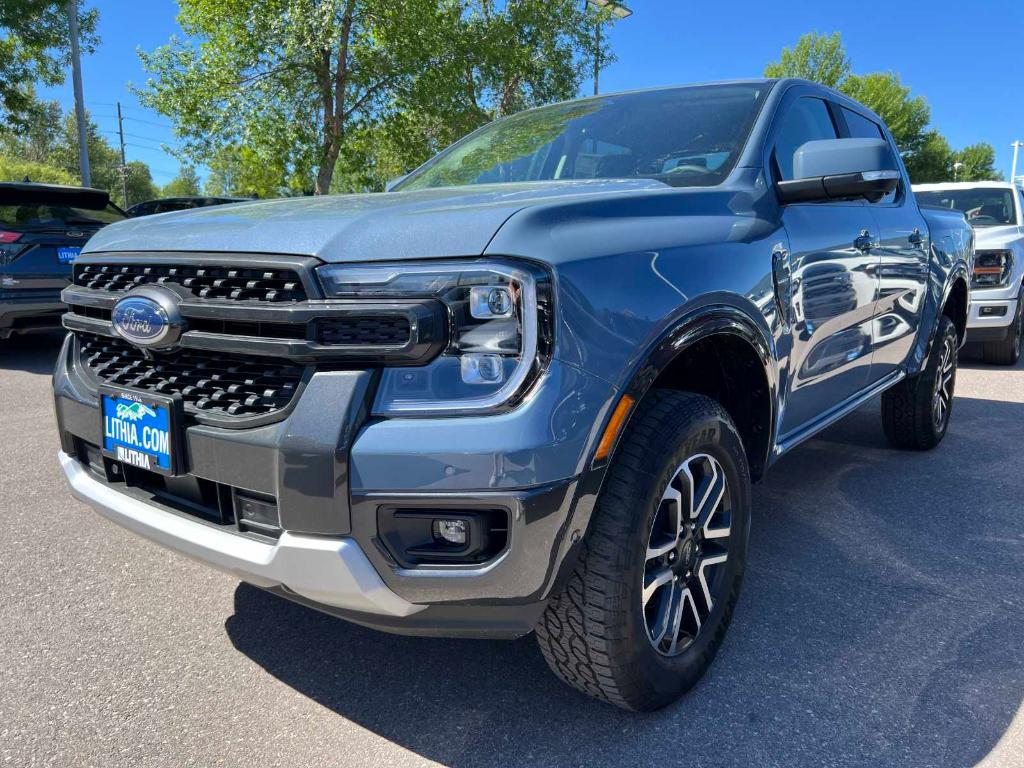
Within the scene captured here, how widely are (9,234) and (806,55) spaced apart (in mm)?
42772

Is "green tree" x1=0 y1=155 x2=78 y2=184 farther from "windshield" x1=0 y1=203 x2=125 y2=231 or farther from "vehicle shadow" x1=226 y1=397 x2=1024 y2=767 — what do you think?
"vehicle shadow" x1=226 y1=397 x2=1024 y2=767

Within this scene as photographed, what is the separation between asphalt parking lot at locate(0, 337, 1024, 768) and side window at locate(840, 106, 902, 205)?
1.54 m

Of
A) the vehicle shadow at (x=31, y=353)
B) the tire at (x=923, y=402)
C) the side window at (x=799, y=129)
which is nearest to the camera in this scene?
the side window at (x=799, y=129)

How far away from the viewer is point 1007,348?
7.53 meters

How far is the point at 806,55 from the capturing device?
135 feet

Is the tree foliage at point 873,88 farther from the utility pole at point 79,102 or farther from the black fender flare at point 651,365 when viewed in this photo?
the black fender flare at point 651,365

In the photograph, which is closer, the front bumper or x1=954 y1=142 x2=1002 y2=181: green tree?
the front bumper

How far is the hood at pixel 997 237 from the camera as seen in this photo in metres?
7.47

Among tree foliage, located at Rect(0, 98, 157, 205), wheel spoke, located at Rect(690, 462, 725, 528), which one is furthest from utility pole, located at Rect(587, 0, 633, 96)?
tree foliage, located at Rect(0, 98, 157, 205)

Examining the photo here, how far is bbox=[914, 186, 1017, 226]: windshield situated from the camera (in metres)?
8.11

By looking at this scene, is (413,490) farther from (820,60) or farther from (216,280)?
(820,60)

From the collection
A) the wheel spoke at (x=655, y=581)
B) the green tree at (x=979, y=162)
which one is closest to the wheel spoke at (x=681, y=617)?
the wheel spoke at (x=655, y=581)

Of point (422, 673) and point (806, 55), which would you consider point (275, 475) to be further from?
point (806, 55)

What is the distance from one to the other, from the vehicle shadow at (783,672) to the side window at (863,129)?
1558 mm
